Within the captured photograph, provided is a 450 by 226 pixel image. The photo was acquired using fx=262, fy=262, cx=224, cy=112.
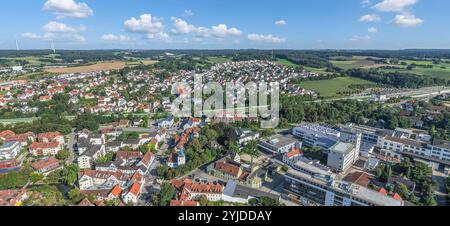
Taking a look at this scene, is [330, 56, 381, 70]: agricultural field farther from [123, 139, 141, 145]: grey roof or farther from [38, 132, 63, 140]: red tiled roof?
[38, 132, 63, 140]: red tiled roof

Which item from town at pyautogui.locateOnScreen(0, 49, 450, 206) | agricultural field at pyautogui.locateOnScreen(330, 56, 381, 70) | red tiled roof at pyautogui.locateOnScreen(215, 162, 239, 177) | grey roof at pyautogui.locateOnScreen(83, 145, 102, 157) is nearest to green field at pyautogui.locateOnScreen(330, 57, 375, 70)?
agricultural field at pyautogui.locateOnScreen(330, 56, 381, 70)

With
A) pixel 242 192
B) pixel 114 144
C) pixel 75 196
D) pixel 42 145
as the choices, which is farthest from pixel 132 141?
pixel 242 192

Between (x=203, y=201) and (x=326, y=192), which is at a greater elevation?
(x=326, y=192)

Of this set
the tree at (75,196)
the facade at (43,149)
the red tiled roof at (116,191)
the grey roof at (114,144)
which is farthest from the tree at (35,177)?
the red tiled roof at (116,191)

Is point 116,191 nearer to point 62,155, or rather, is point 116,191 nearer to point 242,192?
point 242,192

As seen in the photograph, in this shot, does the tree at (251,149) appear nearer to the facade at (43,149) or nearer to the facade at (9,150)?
the facade at (43,149)

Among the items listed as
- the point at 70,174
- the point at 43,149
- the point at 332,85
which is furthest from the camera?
the point at 332,85

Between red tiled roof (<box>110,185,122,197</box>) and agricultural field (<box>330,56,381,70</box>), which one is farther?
agricultural field (<box>330,56,381,70</box>)
